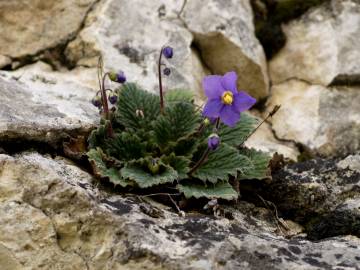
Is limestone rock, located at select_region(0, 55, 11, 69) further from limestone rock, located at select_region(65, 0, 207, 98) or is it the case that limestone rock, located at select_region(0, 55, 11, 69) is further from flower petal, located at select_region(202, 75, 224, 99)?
flower petal, located at select_region(202, 75, 224, 99)

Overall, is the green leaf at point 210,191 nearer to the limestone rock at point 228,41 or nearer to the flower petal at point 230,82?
the flower petal at point 230,82

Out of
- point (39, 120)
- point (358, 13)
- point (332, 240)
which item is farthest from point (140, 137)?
point (358, 13)

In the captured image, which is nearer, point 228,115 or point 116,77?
point 228,115

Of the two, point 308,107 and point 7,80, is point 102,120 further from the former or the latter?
point 308,107

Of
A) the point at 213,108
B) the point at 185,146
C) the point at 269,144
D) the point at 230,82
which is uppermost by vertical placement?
the point at 230,82

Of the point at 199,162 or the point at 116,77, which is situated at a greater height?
the point at 116,77

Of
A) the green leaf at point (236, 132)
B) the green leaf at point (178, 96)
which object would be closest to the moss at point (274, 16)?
the green leaf at point (178, 96)

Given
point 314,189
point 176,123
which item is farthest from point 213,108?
point 314,189

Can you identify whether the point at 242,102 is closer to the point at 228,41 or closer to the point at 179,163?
the point at 179,163
